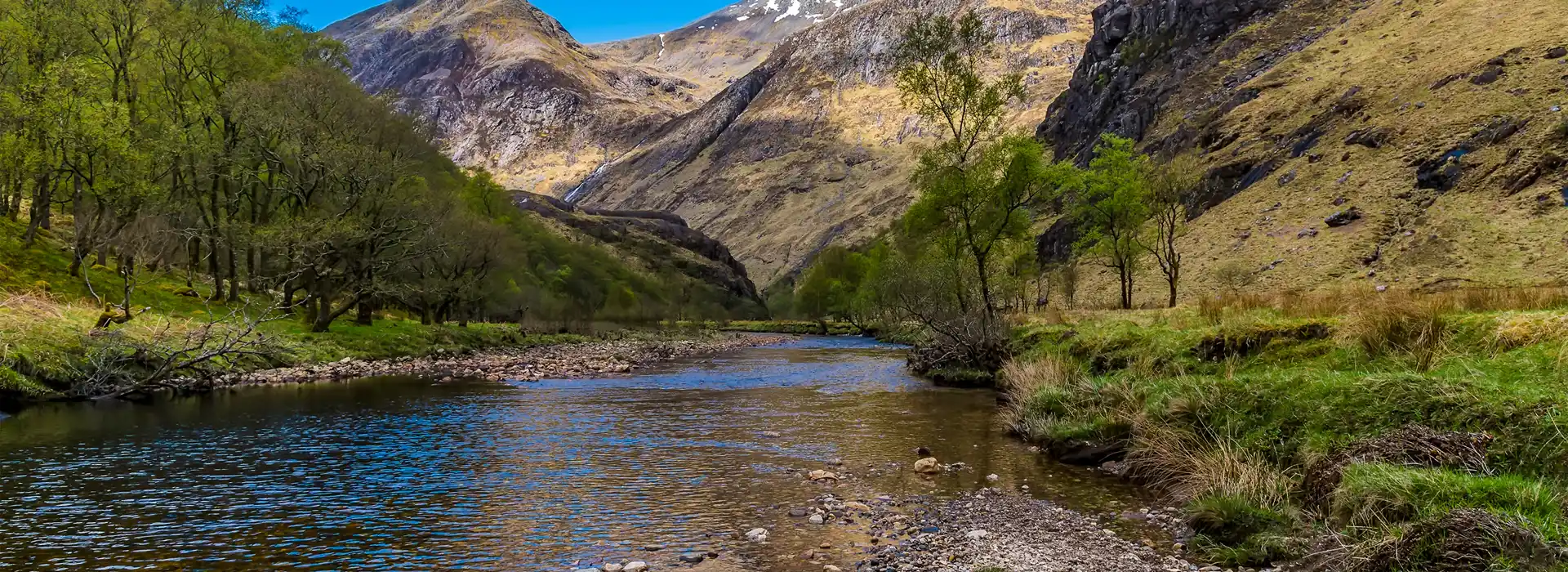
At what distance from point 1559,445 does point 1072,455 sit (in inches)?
377

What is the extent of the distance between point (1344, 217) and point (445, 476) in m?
84.8

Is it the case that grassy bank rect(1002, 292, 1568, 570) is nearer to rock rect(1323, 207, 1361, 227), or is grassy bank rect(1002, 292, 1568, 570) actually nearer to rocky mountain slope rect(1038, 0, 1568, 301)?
rocky mountain slope rect(1038, 0, 1568, 301)

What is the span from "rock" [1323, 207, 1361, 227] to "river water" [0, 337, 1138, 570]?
6426 centimetres

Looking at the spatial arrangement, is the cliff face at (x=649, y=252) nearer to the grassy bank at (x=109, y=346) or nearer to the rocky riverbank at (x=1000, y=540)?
the grassy bank at (x=109, y=346)

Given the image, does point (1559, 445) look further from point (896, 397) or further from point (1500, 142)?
point (1500, 142)

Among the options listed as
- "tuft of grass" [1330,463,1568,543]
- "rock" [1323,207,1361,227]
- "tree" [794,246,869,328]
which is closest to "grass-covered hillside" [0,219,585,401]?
"tuft of grass" [1330,463,1568,543]

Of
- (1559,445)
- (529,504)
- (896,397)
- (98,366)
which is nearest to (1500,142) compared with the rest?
(896,397)

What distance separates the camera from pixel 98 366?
26.4m

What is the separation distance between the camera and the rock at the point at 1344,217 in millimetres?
72188

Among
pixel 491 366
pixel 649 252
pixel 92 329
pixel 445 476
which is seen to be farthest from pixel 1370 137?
pixel 649 252

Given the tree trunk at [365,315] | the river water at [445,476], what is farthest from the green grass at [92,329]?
the river water at [445,476]

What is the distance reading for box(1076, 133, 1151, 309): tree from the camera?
59.4 meters

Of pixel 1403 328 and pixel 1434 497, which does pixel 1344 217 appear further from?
pixel 1434 497

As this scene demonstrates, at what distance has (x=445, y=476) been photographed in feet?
53.3
